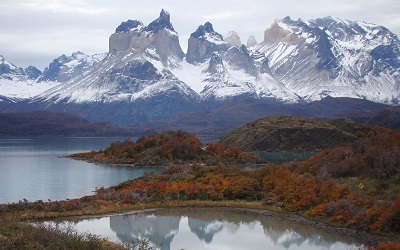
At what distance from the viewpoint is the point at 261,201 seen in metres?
49.2

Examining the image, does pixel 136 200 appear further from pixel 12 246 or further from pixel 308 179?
pixel 12 246

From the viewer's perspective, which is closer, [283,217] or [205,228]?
[205,228]

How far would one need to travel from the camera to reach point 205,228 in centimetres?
3922

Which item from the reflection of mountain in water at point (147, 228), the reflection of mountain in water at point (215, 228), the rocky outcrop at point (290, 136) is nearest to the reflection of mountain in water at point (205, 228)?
the reflection of mountain in water at point (215, 228)

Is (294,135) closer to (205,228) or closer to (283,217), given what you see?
(283,217)

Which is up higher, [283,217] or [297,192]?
[297,192]

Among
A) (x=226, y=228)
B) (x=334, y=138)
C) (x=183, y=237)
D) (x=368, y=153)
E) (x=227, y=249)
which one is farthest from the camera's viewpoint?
(x=334, y=138)

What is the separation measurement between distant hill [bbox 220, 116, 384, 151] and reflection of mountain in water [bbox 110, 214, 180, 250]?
88.5 metres

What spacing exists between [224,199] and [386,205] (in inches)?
653

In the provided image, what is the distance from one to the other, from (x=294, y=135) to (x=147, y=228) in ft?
327

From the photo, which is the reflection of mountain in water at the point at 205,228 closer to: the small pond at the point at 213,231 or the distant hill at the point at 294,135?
the small pond at the point at 213,231

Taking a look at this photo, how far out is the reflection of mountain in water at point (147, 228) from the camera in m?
35.7

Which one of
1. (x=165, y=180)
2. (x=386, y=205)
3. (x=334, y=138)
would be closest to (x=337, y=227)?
(x=386, y=205)

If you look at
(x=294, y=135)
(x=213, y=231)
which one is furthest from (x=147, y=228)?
(x=294, y=135)
